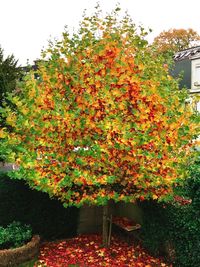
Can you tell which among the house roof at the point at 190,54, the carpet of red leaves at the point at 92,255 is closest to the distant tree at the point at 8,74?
the carpet of red leaves at the point at 92,255

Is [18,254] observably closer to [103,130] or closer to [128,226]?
[128,226]

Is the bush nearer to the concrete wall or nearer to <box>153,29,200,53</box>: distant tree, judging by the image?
the concrete wall

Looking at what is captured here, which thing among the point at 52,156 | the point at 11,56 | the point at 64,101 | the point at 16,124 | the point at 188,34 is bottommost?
the point at 52,156

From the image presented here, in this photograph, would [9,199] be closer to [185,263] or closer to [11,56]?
[185,263]

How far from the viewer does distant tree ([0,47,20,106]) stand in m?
15.8

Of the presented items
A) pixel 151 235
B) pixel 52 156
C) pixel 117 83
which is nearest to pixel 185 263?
pixel 151 235

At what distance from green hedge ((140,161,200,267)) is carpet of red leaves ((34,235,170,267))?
469 mm

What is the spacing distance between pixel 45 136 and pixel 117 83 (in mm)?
2348

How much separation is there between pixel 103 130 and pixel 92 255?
4.04 meters

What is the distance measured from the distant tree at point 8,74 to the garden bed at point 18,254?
25.9 ft

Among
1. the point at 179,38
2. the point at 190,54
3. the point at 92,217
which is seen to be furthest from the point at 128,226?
the point at 179,38

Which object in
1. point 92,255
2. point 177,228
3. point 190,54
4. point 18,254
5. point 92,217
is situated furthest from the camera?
point 190,54

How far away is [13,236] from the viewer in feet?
32.2

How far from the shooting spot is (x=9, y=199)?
1050cm
